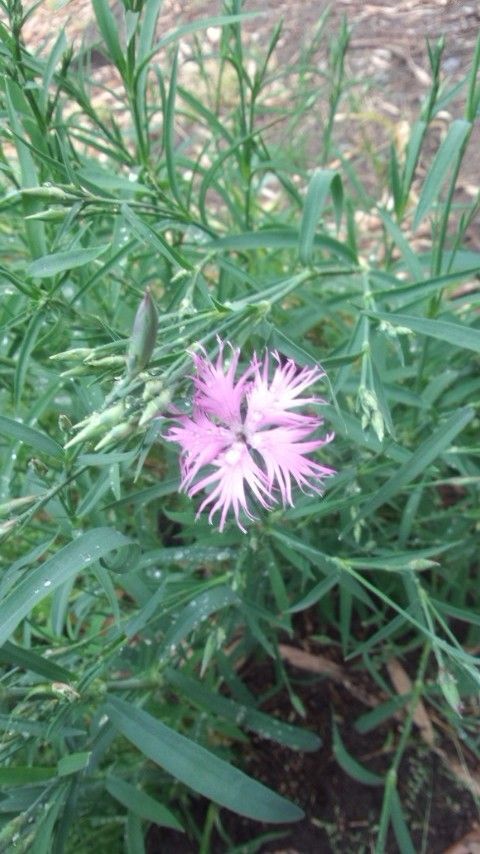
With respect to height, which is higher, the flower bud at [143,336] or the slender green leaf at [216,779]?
the flower bud at [143,336]

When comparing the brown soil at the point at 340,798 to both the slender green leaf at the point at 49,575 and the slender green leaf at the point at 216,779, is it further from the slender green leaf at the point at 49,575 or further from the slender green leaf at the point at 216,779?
the slender green leaf at the point at 49,575

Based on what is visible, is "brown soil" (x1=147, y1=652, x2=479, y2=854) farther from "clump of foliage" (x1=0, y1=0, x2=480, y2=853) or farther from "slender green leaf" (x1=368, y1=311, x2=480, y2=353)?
"slender green leaf" (x1=368, y1=311, x2=480, y2=353)

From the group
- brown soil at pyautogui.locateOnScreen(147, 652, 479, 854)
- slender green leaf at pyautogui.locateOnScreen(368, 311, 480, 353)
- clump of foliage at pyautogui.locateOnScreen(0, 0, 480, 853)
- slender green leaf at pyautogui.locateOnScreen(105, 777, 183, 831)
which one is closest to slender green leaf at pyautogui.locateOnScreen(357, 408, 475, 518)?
clump of foliage at pyautogui.locateOnScreen(0, 0, 480, 853)

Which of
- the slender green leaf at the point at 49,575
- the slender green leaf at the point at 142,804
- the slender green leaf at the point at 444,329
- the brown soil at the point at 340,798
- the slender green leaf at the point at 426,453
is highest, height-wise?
the slender green leaf at the point at 444,329

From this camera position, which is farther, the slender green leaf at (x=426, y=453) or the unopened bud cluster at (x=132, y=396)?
the slender green leaf at (x=426, y=453)

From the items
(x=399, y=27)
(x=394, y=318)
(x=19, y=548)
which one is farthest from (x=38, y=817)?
(x=399, y=27)

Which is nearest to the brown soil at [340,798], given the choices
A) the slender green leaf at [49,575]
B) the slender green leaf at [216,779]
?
the slender green leaf at [216,779]

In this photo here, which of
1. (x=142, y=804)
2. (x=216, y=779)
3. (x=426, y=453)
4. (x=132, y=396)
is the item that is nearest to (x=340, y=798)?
(x=142, y=804)

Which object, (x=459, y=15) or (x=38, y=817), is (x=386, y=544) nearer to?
(x=38, y=817)
